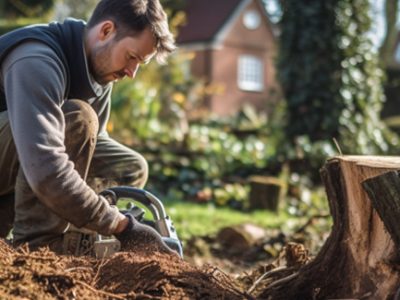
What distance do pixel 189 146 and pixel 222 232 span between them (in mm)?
3613

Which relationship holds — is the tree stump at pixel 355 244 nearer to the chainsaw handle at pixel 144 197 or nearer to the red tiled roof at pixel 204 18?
the chainsaw handle at pixel 144 197

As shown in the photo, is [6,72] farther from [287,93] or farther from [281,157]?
[287,93]

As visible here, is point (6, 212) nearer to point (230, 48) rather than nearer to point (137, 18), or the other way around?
point (137, 18)

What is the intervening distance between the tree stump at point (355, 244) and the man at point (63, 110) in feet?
2.26

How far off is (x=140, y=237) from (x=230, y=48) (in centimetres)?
2950

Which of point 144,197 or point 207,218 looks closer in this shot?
point 144,197

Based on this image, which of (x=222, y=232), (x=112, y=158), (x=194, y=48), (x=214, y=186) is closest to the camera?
(x=112, y=158)

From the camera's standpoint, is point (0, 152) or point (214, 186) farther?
point (214, 186)

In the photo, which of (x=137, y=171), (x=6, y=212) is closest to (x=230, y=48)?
(x=137, y=171)

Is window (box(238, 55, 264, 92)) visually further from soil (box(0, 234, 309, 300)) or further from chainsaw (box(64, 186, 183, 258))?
soil (box(0, 234, 309, 300))

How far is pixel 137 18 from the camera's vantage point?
3248mm

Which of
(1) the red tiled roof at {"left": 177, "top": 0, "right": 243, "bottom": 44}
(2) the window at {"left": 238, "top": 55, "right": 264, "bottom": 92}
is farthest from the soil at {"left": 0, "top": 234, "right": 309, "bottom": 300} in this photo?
(2) the window at {"left": 238, "top": 55, "right": 264, "bottom": 92}

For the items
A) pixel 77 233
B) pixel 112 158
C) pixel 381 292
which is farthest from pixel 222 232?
pixel 381 292

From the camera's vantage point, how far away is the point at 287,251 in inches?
144
